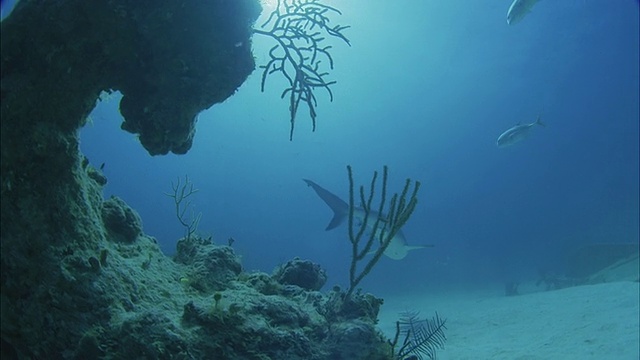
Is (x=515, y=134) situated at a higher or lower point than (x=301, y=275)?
higher

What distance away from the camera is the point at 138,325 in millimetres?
2951

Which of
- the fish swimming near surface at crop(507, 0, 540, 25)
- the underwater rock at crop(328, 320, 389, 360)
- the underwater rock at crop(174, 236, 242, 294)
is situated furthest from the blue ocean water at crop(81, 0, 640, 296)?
the underwater rock at crop(328, 320, 389, 360)

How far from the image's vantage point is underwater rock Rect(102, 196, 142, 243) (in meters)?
4.17

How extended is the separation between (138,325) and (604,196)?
75.2 m

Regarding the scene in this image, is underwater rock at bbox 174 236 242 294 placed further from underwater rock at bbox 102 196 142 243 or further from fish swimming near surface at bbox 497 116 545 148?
fish swimming near surface at bbox 497 116 545 148

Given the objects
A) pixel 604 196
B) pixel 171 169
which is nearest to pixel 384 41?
pixel 604 196

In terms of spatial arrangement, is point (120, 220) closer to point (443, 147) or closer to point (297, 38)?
point (297, 38)

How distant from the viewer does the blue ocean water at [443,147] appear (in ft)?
118

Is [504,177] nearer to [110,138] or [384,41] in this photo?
[384,41]

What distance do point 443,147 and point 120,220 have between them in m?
77.4

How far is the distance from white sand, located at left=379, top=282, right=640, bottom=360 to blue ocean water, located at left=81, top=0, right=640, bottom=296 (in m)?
14.4

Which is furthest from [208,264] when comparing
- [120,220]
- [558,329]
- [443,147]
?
[443,147]

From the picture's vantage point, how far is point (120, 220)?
4.23 meters

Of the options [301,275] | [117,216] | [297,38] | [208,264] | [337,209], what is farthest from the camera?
[337,209]
